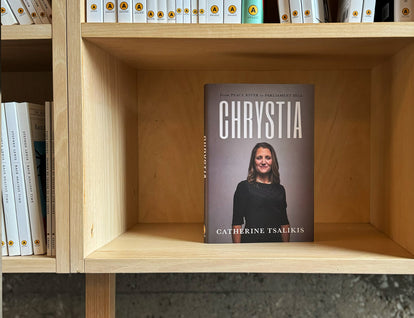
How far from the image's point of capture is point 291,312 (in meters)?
1.37

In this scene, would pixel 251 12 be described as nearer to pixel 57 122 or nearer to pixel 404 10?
pixel 404 10

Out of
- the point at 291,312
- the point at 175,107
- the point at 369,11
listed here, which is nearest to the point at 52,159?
the point at 175,107

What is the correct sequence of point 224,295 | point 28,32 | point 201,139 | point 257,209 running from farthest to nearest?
point 224,295
point 201,139
point 257,209
point 28,32

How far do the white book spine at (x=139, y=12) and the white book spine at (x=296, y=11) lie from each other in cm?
29

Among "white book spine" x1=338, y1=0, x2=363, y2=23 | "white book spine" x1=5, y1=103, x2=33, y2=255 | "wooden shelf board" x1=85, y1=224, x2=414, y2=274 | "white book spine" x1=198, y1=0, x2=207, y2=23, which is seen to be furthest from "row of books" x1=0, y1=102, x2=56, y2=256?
"white book spine" x1=338, y1=0, x2=363, y2=23

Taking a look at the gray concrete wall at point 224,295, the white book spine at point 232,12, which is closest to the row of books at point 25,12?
the white book spine at point 232,12

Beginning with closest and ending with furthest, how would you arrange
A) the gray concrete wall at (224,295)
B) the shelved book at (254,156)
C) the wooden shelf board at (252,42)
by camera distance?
the wooden shelf board at (252,42) → the shelved book at (254,156) → the gray concrete wall at (224,295)

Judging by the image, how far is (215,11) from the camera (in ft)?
2.82

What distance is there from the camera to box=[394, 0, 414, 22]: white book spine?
0.86 meters

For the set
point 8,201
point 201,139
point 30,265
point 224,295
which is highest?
point 201,139

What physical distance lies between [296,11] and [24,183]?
634 mm

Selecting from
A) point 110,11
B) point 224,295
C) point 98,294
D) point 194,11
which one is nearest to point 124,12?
point 110,11

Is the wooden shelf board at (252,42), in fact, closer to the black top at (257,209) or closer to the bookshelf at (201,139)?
the bookshelf at (201,139)

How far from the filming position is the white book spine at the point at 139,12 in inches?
33.8
